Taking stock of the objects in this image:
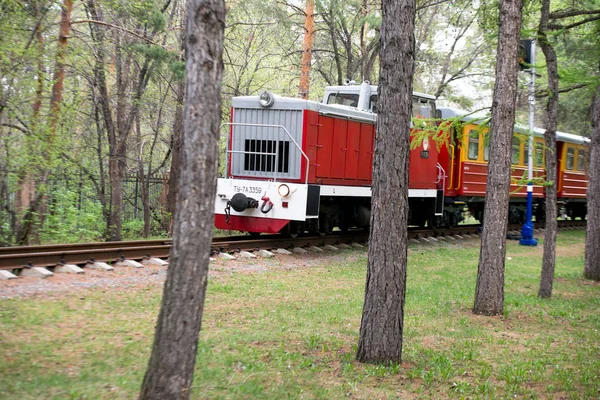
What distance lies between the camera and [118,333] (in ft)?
19.8

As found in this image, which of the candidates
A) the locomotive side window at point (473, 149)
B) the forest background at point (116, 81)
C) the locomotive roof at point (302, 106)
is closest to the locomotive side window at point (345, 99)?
the locomotive roof at point (302, 106)

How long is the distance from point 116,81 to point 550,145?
13514mm

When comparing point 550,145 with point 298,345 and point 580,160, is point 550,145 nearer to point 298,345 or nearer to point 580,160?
point 298,345

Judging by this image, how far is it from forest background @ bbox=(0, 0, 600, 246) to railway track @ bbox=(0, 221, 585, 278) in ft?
10.4

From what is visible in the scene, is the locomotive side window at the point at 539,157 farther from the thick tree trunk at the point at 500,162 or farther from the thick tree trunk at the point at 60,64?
the thick tree trunk at the point at 60,64

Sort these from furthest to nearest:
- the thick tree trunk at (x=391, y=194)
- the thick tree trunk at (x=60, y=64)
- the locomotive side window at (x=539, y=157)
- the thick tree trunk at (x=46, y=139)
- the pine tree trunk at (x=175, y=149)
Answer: the locomotive side window at (x=539, y=157), the pine tree trunk at (x=175, y=149), the thick tree trunk at (x=60, y=64), the thick tree trunk at (x=46, y=139), the thick tree trunk at (x=391, y=194)

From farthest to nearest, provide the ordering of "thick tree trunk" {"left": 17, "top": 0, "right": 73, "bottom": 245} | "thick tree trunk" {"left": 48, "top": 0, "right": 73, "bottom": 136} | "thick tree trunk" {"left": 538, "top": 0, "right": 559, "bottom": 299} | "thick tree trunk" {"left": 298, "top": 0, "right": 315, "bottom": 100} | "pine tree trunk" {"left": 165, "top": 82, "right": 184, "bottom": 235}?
"thick tree trunk" {"left": 298, "top": 0, "right": 315, "bottom": 100}, "pine tree trunk" {"left": 165, "top": 82, "right": 184, "bottom": 235}, "thick tree trunk" {"left": 48, "top": 0, "right": 73, "bottom": 136}, "thick tree trunk" {"left": 17, "top": 0, "right": 73, "bottom": 245}, "thick tree trunk" {"left": 538, "top": 0, "right": 559, "bottom": 299}

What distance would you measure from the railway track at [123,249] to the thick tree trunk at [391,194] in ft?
17.0

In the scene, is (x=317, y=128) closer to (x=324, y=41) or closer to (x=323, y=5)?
(x=323, y=5)

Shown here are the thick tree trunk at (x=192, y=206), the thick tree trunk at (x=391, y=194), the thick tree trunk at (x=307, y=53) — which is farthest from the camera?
the thick tree trunk at (x=307, y=53)

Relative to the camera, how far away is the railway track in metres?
8.55

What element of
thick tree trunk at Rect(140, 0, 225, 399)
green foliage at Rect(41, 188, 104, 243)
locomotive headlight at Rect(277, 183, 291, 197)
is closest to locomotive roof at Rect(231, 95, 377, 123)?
locomotive headlight at Rect(277, 183, 291, 197)

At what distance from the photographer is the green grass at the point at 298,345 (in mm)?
4945

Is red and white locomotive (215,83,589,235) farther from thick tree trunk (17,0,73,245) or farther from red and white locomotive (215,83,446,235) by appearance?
thick tree trunk (17,0,73,245)
